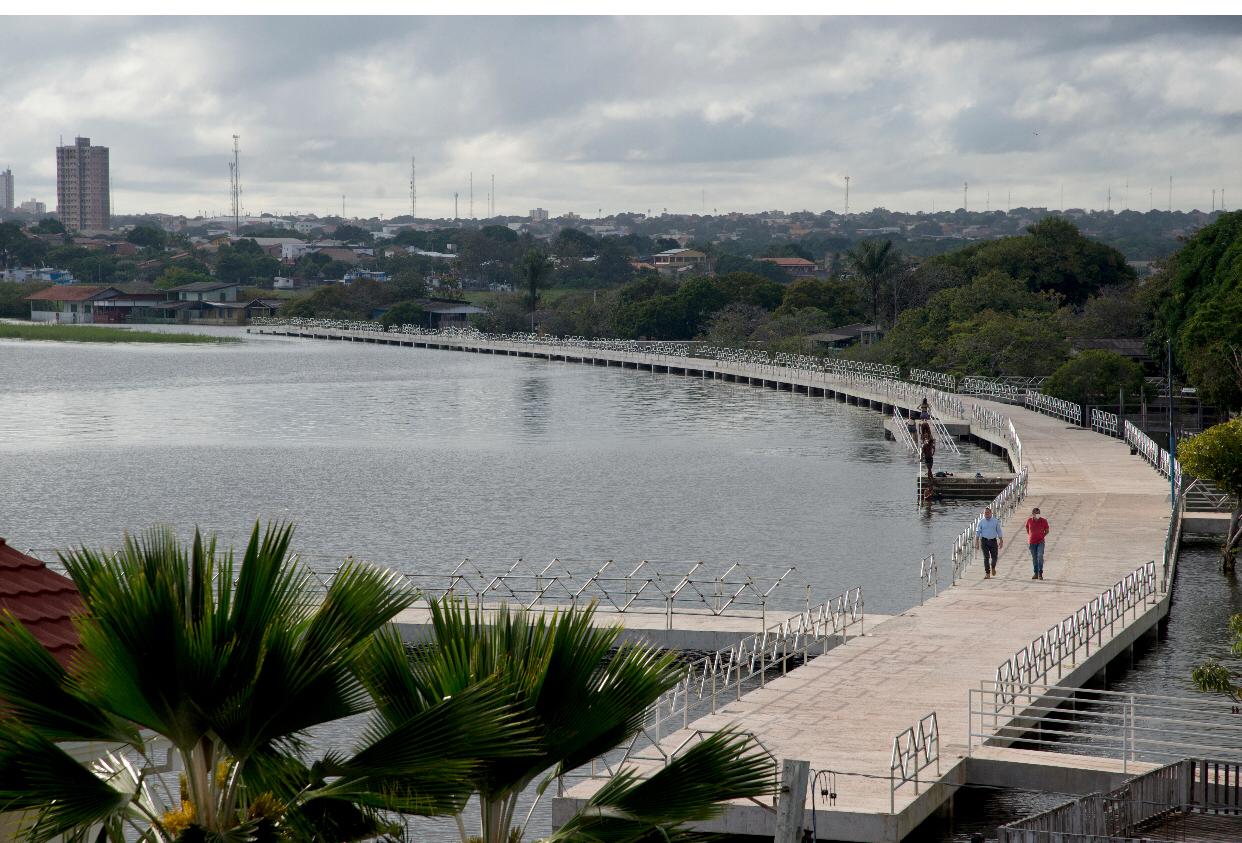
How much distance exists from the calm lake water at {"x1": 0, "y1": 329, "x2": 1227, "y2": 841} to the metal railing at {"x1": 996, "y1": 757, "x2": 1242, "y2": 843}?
2.39 meters

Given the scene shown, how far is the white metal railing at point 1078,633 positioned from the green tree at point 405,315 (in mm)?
153576

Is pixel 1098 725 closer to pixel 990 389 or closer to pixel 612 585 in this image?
pixel 612 585

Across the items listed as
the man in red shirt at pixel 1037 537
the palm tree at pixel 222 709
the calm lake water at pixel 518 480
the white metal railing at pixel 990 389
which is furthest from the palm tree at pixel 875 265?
the palm tree at pixel 222 709

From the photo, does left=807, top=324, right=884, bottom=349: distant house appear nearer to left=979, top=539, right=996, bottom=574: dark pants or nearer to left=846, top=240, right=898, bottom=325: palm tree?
left=846, top=240, right=898, bottom=325: palm tree

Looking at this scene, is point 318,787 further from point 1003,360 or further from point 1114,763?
point 1003,360

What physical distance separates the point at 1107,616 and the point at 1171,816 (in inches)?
428

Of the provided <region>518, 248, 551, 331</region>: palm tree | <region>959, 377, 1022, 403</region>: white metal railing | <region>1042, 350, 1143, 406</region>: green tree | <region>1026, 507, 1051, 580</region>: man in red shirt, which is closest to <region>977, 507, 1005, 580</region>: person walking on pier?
<region>1026, 507, 1051, 580</region>: man in red shirt

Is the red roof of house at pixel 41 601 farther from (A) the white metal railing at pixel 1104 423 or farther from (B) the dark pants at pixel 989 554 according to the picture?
(A) the white metal railing at pixel 1104 423

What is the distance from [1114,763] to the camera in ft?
62.0

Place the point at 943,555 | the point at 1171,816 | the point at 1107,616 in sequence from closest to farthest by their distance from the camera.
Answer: the point at 1171,816
the point at 1107,616
the point at 943,555

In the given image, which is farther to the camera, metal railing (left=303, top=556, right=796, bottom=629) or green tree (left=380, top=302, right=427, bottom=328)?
green tree (left=380, top=302, right=427, bottom=328)

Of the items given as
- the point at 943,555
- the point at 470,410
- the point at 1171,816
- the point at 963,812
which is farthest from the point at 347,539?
the point at 470,410

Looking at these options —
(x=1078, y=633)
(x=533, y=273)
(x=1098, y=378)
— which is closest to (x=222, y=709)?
(x=1078, y=633)

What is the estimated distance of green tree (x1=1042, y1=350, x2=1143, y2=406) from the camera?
67.8m
